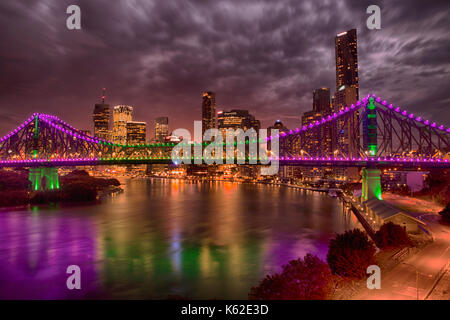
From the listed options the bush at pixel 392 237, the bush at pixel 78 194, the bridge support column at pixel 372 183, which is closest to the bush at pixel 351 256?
the bush at pixel 392 237

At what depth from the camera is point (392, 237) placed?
1042 inches

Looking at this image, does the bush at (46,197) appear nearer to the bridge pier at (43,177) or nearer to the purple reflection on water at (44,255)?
the bridge pier at (43,177)

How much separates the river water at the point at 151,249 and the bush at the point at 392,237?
18.5 ft

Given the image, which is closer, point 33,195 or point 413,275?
point 413,275

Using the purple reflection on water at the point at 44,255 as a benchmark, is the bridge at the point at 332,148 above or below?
above

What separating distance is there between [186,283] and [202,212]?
3579 cm

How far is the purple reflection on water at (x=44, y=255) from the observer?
70.8 feet

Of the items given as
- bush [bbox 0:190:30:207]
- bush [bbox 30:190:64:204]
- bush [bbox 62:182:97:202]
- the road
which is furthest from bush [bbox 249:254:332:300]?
bush [bbox 62:182:97:202]

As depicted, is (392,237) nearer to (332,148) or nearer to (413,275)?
(413,275)

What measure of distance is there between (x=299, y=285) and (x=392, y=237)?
14921 mm

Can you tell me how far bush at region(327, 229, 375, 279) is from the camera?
62.0 ft

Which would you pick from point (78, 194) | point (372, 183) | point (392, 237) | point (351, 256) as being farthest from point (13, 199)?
point (372, 183)
